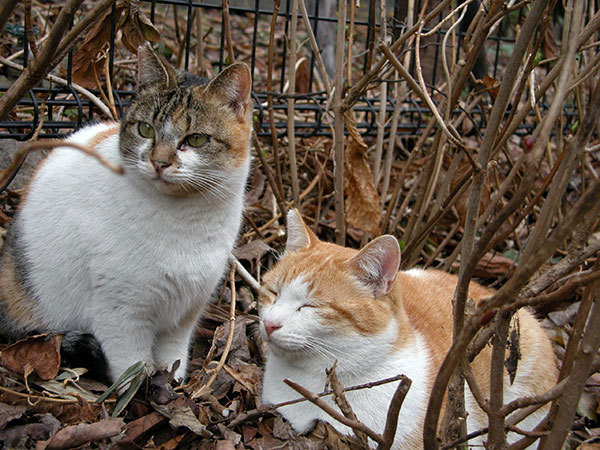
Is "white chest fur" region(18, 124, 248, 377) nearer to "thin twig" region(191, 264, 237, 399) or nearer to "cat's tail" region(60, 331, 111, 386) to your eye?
"cat's tail" region(60, 331, 111, 386)

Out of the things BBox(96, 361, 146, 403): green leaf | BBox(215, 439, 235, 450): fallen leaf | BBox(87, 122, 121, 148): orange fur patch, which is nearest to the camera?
BBox(215, 439, 235, 450): fallen leaf

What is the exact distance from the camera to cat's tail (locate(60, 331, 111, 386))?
8.01ft

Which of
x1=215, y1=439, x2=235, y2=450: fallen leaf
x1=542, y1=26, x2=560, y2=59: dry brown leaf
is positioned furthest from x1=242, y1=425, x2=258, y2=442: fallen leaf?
x1=542, y1=26, x2=560, y2=59: dry brown leaf

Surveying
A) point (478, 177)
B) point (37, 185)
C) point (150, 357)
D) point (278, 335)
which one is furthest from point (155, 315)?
point (478, 177)

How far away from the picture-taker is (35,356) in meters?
2.37

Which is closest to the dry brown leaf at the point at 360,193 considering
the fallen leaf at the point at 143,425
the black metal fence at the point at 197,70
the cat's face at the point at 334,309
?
the black metal fence at the point at 197,70

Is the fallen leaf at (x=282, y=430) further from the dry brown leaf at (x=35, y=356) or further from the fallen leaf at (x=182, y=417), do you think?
the dry brown leaf at (x=35, y=356)

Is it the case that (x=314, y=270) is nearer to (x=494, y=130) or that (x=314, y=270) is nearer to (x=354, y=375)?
(x=354, y=375)

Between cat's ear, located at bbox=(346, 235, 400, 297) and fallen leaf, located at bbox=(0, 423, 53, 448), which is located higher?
cat's ear, located at bbox=(346, 235, 400, 297)

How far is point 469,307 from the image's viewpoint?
1759 mm

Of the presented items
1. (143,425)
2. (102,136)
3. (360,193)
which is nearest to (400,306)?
(143,425)

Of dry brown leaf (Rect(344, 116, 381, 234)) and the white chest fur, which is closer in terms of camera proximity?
the white chest fur

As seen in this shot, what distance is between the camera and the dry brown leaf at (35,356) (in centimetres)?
232

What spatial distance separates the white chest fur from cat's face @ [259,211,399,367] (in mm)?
403
